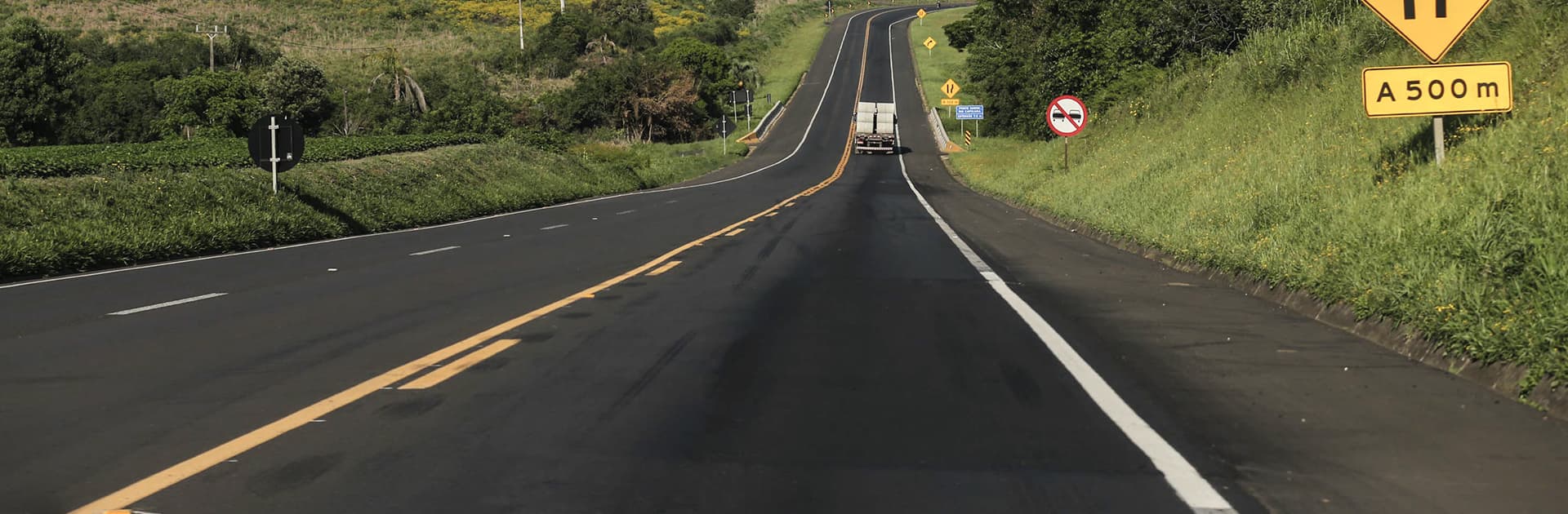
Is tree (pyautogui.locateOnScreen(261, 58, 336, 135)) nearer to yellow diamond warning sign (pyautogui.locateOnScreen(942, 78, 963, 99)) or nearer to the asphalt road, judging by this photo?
yellow diamond warning sign (pyautogui.locateOnScreen(942, 78, 963, 99))

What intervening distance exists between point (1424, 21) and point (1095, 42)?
36.3m

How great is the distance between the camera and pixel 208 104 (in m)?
69.7

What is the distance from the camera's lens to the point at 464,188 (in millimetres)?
33812

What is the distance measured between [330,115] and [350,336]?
6916 cm

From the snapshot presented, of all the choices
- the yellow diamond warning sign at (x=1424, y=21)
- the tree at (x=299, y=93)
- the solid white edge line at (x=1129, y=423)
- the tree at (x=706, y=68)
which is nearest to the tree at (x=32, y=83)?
the tree at (x=299, y=93)

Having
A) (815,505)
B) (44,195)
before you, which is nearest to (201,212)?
(44,195)

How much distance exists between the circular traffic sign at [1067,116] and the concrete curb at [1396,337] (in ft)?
49.6

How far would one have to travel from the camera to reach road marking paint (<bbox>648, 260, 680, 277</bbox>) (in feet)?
47.3

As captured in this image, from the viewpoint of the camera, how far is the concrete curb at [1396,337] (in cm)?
675

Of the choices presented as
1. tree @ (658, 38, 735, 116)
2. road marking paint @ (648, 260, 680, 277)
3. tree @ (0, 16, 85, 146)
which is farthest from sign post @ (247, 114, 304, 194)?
tree @ (658, 38, 735, 116)

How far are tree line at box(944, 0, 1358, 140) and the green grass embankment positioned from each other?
19460mm

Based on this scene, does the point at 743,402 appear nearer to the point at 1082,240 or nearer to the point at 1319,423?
the point at 1319,423

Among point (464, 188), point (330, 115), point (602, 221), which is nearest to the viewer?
point (602, 221)

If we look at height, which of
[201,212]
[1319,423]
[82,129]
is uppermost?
[82,129]
